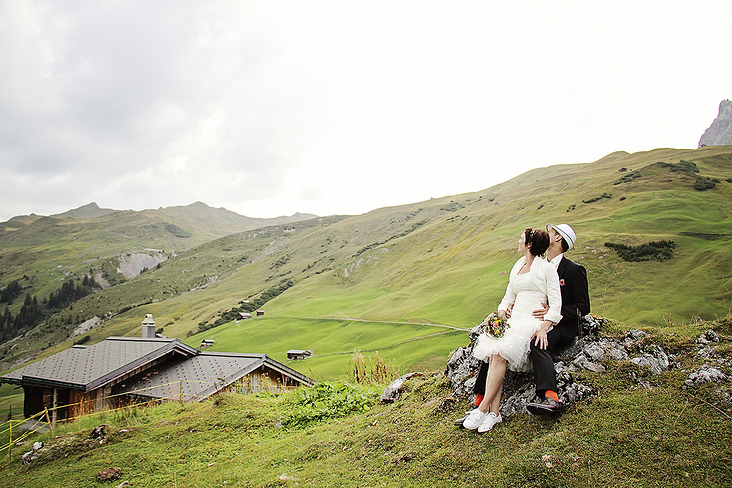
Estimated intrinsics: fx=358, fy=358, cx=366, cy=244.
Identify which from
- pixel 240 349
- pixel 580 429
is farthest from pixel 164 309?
pixel 580 429

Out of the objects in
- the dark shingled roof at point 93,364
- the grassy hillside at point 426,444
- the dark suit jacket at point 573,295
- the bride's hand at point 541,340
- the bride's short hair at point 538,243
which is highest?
the bride's short hair at point 538,243

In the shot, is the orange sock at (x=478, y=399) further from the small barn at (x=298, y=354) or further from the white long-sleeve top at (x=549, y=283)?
the small barn at (x=298, y=354)

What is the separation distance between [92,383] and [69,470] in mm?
9947

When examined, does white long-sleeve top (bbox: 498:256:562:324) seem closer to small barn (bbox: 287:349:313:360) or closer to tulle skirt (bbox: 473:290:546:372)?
tulle skirt (bbox: 473:290:546:372)

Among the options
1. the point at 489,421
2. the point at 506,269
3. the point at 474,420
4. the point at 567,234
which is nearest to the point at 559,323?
the point at 567,234

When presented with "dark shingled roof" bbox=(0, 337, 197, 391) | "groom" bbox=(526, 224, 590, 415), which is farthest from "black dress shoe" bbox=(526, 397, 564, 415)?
"dark shingled roof" bbox=(0, 337, 197, 391)

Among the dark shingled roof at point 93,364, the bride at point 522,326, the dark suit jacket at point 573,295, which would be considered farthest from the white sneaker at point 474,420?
the dark shingled roof at point 93,364

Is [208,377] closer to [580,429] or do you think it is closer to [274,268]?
[580,429]

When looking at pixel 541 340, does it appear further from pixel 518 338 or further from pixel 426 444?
pixel 426 444

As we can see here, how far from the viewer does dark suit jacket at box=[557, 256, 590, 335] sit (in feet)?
18.8

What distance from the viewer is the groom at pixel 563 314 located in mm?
5152

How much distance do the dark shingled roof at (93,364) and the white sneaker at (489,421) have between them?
692 inches

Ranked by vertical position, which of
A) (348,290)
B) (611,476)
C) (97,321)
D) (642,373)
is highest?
(642,373)

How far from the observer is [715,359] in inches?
186
